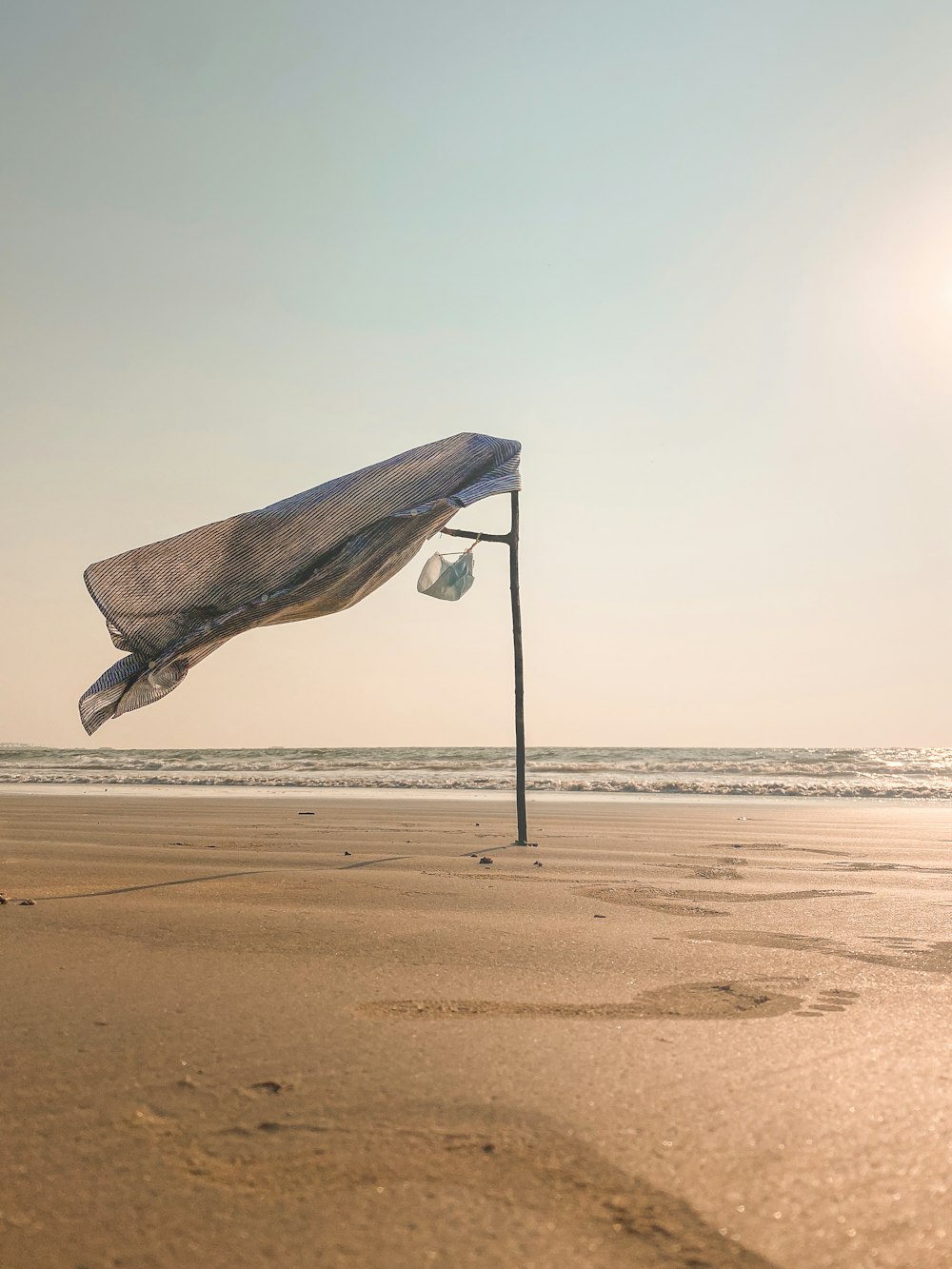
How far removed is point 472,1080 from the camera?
1.70m

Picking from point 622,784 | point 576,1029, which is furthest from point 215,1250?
point 622,784

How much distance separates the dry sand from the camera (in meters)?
1.18

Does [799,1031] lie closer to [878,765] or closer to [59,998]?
[59,998]

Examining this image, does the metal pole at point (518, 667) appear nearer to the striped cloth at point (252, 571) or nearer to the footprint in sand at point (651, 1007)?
the striped cloth at point (252, 571)

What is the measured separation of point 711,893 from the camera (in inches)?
164

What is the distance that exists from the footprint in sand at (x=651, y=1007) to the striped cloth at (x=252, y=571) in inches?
127

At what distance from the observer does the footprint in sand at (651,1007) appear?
214 centimetres

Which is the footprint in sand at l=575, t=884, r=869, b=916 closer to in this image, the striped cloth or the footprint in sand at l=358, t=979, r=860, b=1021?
the footprint in sand at l=358, t=979, r=860, b=1021

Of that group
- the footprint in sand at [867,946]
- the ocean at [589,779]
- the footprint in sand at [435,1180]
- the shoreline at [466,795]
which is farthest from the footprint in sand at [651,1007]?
the ocean at [589,779]

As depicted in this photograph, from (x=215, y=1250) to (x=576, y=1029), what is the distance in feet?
3.51

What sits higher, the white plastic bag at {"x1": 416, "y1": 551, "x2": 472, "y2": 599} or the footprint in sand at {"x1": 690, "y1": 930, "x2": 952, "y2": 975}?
the white plastic bag at {"x1": 416, "y1": 551, "x2": 472, "y2": 599}

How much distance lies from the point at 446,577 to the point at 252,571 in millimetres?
2251

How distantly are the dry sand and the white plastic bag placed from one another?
3503 mm

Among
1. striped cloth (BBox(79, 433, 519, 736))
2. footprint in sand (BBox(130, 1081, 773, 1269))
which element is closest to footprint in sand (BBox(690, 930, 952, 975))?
footprint in sand (BBox(130, 1081, 773, 1269))
